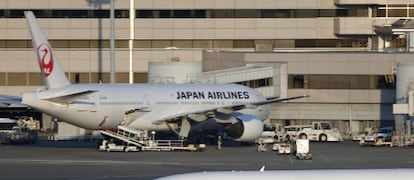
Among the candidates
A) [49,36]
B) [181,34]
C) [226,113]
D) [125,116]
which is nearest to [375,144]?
[226,113]

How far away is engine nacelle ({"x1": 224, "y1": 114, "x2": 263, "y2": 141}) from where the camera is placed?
210 feet

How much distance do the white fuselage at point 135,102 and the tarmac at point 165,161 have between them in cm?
214

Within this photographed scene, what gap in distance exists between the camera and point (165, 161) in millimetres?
53031

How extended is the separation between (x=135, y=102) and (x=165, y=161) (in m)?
11.5

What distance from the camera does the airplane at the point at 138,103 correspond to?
61759 mm

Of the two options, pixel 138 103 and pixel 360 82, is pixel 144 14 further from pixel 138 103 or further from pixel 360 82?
pixel 138 103

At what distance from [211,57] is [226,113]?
958 inches

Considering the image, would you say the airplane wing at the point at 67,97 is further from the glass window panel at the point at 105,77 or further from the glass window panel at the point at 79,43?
the glass window panel at the point at 79,43

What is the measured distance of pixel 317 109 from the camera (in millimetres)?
83125

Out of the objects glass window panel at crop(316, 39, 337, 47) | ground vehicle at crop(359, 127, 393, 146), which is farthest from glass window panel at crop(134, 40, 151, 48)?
ground vehicle at crop(359, 127, 393, 146)

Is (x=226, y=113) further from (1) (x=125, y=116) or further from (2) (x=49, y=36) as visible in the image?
(2) (x=49, y=36)

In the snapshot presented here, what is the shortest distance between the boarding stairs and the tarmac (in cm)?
142

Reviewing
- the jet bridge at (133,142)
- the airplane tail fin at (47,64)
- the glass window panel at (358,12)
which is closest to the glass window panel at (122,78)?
the glass window panel at (358,12)

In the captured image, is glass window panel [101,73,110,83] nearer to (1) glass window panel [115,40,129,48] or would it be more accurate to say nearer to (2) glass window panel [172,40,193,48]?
(1) glass window panel [115,40,129,48]
